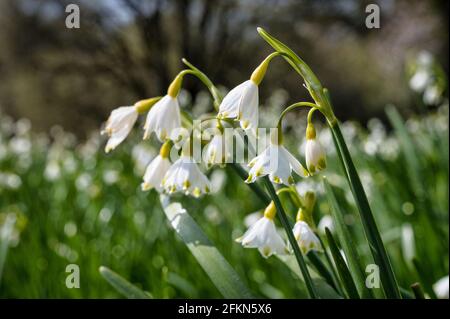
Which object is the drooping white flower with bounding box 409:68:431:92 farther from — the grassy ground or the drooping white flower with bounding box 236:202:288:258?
the drooping white flower with bounding box 236:202:288:258

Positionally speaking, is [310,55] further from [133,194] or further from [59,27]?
[133,194]

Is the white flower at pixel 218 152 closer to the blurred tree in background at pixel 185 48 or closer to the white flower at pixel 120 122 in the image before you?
the white flower at pixel 120 122

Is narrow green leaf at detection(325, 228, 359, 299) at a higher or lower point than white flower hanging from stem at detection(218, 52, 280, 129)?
lower

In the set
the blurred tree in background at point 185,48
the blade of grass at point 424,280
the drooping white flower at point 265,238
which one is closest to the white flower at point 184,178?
the drooping white flower at point 265,238

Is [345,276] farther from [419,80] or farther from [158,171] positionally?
[419,80]

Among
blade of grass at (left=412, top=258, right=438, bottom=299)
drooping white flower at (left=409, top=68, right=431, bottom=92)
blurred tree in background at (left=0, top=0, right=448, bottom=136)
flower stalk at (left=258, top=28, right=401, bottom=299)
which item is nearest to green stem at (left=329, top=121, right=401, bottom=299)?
flower stalk at (left=258, top=28, right=401, bottom=299)

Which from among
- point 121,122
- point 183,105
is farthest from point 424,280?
point 183,105
